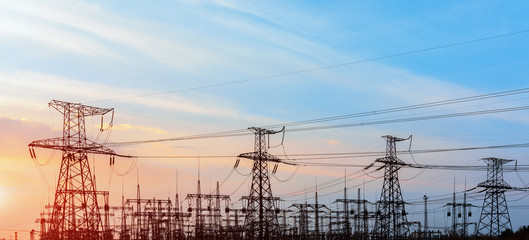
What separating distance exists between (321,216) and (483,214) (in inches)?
2120

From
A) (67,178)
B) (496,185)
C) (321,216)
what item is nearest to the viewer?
(67,178)

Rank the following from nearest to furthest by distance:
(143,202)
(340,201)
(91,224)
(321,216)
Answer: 1. (91,224)
2. (340,201)
3. (143,202)
4. (321,216)

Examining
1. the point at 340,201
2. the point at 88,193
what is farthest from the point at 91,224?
the point at 340,201

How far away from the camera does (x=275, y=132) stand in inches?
2188

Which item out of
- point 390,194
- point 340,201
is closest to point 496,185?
point 390,194

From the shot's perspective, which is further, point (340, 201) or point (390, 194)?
point (340, 201)

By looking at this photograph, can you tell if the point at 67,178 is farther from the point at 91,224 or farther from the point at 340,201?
the point at 340,201

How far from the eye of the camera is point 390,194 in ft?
213

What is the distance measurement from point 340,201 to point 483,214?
116 feet

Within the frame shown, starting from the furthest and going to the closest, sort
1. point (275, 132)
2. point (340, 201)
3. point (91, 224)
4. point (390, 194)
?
point (340, 201)
point (390, 194)
point (275, 132)
point (91, 224)

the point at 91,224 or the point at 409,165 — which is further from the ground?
→ the point at 409,165

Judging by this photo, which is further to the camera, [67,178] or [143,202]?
[143,202]

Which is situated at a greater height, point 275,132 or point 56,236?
point 275,132

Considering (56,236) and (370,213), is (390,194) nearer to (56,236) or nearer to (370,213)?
(56,236)
